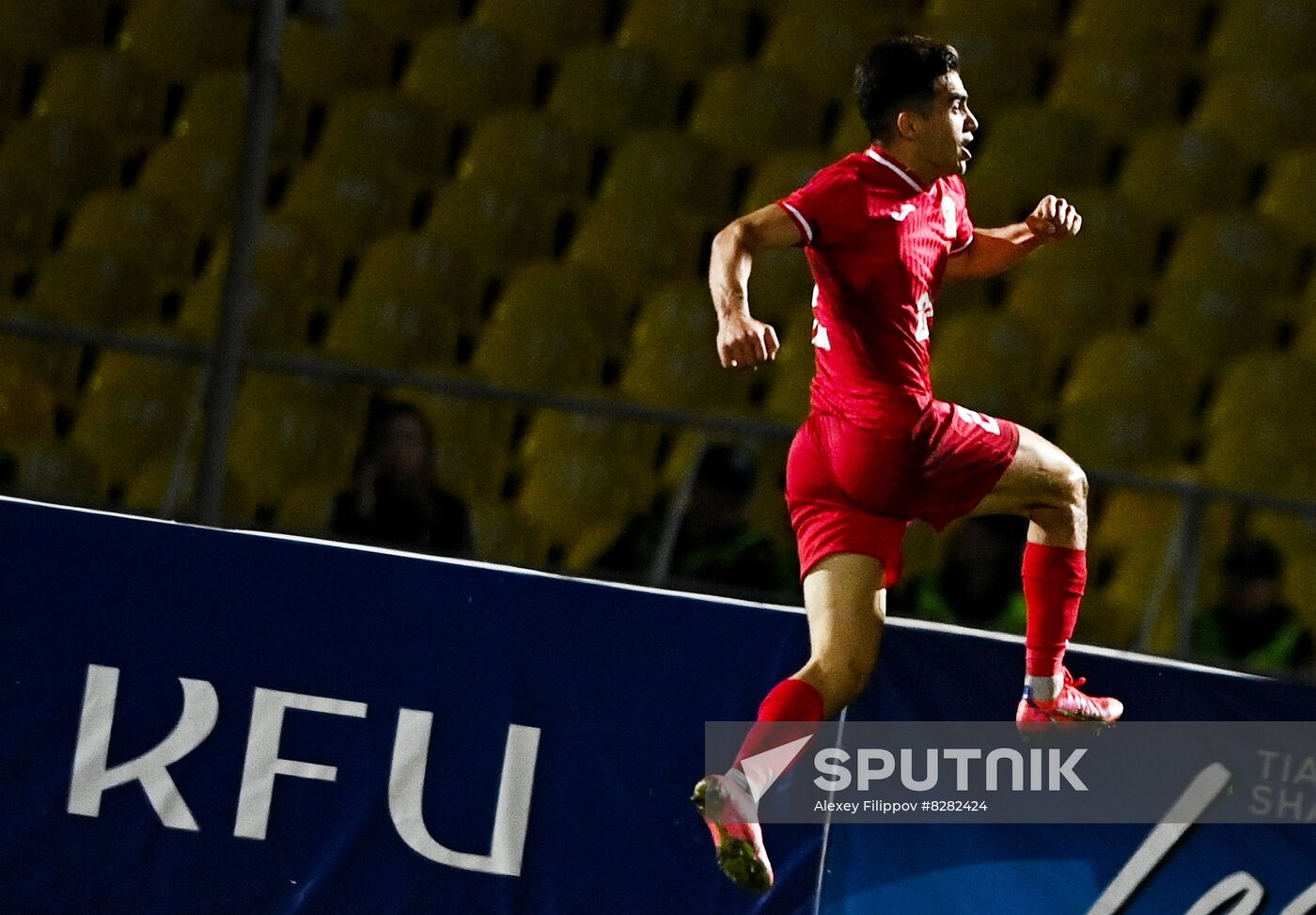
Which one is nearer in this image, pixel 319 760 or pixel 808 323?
pixel 319 760

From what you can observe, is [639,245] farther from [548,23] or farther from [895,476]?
[895,476]

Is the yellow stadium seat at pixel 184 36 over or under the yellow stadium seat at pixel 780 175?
over

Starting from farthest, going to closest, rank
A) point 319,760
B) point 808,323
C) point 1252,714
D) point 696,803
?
point 808,323, point 319,760, point 1252,714, point 696,803

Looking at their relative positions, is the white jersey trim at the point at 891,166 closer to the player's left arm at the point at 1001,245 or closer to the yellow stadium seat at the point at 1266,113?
the player's left arm at the point at 1001,245

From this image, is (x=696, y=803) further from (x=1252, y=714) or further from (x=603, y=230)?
(x=603, y=230)

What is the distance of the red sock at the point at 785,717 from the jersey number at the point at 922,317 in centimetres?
73

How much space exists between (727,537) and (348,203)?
313 cm

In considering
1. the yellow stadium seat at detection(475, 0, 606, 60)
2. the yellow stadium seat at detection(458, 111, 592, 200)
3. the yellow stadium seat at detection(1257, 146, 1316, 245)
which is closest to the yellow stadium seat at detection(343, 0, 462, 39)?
the yellow stadium seat at detection(475, 0, 606, 60)

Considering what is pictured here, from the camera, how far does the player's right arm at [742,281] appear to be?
11.3 feet

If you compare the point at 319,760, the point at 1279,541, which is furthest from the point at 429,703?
the point at 1279,541

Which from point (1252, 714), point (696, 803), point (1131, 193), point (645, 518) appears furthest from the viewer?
point (1131, 193)

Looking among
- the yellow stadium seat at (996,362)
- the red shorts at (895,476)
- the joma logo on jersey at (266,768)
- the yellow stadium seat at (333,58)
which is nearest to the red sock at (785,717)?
the red shorts at (895,476)

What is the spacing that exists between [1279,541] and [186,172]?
15.3 feet

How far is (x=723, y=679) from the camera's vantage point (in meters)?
4.42
